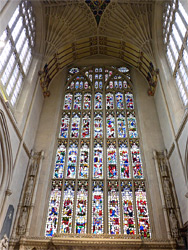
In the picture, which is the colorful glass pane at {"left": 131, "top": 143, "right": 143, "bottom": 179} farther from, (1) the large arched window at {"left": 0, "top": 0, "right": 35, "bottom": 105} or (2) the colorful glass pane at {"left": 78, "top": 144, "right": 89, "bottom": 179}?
(1) the large arched window at {"left": 0, "top": 0, "right": 35, "bottom": 105}

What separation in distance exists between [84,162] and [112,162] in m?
1.46

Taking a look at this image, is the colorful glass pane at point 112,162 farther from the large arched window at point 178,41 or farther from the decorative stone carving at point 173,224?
the large arched window at point 178,41

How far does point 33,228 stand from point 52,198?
155 cm

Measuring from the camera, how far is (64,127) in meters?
13.0

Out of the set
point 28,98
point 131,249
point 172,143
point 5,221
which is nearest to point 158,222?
point 131,249

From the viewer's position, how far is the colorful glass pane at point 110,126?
1238 centimetres

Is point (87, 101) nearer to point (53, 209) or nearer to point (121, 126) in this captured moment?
point (121, 126)

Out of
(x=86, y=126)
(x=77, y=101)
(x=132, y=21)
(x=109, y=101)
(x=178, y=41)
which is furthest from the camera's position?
(x=77, y=101)

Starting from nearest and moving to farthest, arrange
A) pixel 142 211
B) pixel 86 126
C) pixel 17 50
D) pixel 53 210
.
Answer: pixel 142 211
pixel 53 210
pixel 17 50
pixel 86 126

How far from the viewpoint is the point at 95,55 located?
16.1 metres

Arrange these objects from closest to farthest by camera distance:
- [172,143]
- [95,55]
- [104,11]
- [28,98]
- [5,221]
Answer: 1. [5,221]
2. [172,143]
3. [28,98]
4. [104,11]
5. [95,55]

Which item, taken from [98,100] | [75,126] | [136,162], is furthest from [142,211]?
[98,100]

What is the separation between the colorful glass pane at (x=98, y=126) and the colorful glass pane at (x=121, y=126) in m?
1.03

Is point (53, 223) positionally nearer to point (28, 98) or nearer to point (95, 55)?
point (28, 98)
